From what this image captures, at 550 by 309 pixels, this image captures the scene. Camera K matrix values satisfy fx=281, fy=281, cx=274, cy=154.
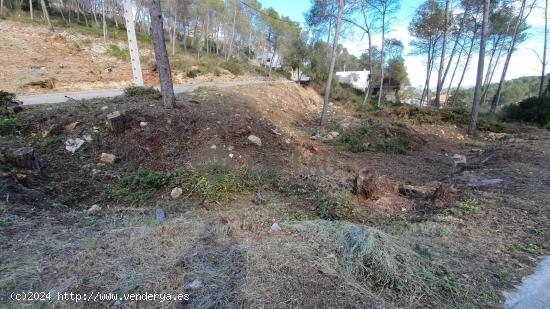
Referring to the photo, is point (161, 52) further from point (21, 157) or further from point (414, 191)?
point (414, 191)

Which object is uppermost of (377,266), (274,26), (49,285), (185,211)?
(274,26)

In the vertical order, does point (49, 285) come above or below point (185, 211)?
above

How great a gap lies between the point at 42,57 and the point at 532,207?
22.6 m

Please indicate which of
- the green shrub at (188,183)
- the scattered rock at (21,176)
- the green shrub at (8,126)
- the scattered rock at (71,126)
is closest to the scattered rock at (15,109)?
the green shrub at (8,126)

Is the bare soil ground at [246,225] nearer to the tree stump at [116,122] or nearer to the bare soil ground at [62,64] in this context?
the tree stump at [116,122]

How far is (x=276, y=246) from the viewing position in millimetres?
2316

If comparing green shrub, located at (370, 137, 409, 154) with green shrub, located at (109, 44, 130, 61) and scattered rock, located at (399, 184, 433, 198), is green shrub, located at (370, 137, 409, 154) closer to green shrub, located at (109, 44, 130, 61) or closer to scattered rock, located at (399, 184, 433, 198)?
scattered rock, located at (399, 184, 433, 198)

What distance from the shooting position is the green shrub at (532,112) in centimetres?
1420

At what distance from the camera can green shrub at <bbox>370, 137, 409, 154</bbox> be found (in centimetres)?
795

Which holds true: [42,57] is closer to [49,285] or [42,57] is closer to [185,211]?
[185,211]

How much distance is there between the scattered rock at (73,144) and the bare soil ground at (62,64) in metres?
9.40

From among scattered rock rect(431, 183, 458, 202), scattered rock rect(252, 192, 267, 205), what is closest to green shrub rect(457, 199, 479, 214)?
scattered rock rect(431, 183, 458, 202)

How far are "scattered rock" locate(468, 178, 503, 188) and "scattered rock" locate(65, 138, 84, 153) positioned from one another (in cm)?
685

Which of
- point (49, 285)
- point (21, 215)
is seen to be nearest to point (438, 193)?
point (49, 285)
